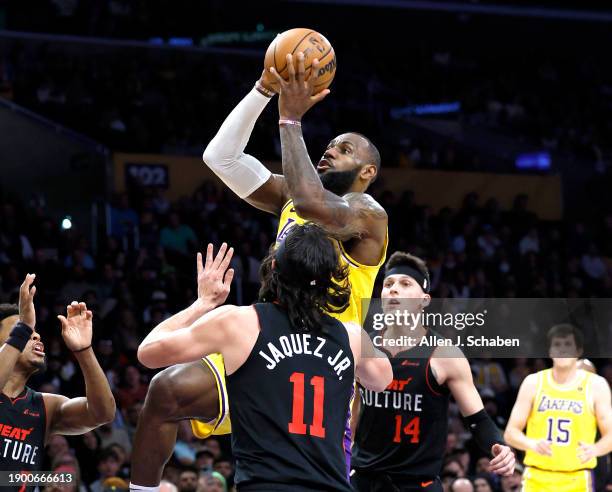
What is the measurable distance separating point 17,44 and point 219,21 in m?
5.62

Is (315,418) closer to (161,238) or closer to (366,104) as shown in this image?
(161,238)

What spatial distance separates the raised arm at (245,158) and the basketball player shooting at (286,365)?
154 centimetres

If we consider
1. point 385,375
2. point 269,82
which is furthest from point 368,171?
point 385,375

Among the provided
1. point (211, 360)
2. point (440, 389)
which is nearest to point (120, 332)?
point (440, 389)

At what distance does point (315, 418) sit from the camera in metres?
4.22

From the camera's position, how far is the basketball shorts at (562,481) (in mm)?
8672

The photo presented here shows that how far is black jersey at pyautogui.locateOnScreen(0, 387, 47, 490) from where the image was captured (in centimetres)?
576

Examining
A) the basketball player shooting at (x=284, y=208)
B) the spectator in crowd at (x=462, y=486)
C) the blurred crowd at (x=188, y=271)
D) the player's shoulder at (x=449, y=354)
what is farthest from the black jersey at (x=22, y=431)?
the spectator in crowd at (x=462, y=486)

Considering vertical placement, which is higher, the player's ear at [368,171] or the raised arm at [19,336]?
the player's ear at [368,171]

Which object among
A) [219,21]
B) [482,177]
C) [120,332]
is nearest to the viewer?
[120,332]

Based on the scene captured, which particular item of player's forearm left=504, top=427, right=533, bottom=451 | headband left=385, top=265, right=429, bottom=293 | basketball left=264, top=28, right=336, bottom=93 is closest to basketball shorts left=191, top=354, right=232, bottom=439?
basketball left=264, top=28, right=336, bottom=93

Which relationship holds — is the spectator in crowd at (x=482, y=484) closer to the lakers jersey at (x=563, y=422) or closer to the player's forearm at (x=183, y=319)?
the lakers jersey at (x=563, y=422)

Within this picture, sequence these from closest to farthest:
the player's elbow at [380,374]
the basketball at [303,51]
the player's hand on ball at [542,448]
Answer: the player's elbow at [380,374], the basketball at [303,51], the player's hand on ball at [542,448]

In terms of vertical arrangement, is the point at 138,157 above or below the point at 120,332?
above
